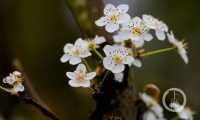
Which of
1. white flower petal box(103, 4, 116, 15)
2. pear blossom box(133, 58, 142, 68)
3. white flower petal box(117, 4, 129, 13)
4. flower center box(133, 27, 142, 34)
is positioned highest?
white flower petal box(103, 4, 116, 15)

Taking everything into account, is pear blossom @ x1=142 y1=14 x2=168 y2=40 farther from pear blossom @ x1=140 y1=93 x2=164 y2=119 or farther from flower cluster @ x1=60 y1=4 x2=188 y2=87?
pear blossom @ x1=140 y1=93 x2=164 y2=119

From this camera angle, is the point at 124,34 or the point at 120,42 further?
the point at 120,42

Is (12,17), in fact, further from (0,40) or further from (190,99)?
(190,99)

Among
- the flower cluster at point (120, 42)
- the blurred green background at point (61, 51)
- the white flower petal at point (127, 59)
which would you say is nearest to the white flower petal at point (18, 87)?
the flower cluster at point (120, 42)

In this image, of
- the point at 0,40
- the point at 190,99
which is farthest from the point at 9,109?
the point at 190,99

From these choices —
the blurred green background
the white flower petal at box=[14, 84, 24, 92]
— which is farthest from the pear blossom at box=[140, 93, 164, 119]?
the blurred green background

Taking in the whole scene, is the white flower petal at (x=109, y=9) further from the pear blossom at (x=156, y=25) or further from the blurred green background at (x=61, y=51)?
the blurred green background at (x=61, y=51)

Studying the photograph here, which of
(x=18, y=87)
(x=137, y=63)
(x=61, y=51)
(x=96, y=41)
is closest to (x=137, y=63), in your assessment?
(x=137, y=63)

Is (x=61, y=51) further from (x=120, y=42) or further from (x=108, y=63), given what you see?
(x=108, y=63)
